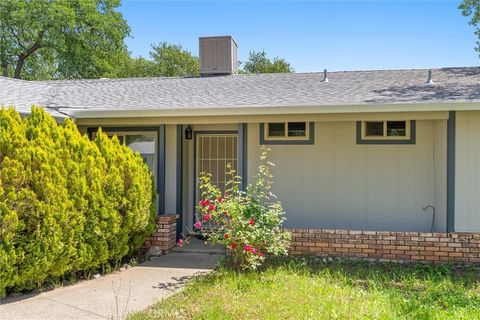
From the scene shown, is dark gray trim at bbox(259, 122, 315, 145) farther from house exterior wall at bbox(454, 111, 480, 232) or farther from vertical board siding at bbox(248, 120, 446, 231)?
house exterior wall at bbox(454, 111, 480, 232)

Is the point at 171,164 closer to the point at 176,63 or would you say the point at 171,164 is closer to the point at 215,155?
the point at 215,155

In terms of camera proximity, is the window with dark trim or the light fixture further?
the light fixture

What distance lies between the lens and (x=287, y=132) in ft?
25.5

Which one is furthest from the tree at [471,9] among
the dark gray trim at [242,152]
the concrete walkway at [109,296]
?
the concrete walkway at [109,296]

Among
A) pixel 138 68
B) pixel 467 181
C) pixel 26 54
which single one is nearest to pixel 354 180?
pixel 467 181

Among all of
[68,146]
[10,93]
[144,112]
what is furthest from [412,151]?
[10,93]

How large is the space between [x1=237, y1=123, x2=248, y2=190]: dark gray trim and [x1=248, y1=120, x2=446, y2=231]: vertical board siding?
1.48 feet

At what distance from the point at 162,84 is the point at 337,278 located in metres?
6.40

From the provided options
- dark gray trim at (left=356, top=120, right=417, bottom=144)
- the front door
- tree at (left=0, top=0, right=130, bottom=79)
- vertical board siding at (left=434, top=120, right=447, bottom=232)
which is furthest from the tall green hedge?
tree at (left=0, top=0, right=130, bottom=79)

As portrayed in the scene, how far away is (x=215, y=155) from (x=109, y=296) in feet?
13.0

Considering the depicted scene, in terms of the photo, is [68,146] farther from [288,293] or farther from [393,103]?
[393,103]

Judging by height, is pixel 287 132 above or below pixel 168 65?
below

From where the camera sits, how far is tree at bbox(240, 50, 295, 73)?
28.5 m

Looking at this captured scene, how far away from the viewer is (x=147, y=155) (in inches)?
321
